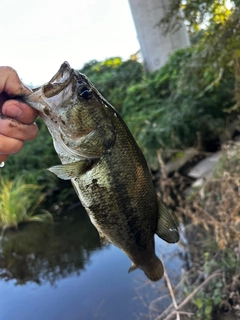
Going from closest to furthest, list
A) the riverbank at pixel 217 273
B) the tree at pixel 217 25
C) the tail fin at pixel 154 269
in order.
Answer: the tail fin at pixel 154 269 → the riverbank at pixel 217 273 → the tree at pixel 217 25

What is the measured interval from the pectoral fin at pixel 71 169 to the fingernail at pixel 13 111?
231 mm

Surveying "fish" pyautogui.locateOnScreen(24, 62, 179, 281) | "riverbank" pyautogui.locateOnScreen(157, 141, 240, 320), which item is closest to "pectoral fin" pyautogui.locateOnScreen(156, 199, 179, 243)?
"fish" pyautogui.locateOnScreen(24, 62, 179, 281)

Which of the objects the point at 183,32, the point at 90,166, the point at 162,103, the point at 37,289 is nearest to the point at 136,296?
Result: the point at 37,289

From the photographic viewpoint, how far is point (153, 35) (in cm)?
1059

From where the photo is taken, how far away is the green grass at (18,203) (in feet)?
24.6

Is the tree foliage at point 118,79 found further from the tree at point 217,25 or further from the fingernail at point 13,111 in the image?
the fingernail at point 13,111

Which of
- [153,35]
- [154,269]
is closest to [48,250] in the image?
[154,269]

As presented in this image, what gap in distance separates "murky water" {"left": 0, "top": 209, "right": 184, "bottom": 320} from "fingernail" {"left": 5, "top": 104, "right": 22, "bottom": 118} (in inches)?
123

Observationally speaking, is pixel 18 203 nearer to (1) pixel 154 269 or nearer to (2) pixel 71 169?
(1) pixel 154 269

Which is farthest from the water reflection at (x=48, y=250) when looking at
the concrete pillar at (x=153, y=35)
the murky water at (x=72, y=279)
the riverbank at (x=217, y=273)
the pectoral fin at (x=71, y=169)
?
the concrete pillar at (x=153, y=35)

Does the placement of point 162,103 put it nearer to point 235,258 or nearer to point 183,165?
point 183,165

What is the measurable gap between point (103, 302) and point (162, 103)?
192 inches

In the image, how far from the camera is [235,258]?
348cm

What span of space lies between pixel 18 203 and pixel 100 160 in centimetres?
675
